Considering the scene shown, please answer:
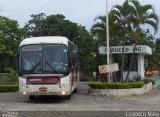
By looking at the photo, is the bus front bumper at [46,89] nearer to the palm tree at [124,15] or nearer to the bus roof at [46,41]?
the bus roof at [46,41]

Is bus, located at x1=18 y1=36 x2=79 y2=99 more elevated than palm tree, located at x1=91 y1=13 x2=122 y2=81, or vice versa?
palm tree, located at x1=91 y1=13 x2=122 y2=81

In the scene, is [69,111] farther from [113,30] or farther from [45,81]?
[113,30]

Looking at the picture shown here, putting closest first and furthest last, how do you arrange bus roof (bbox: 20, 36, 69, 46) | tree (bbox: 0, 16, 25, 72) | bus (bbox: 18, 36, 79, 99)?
bus (bbox: 18, 36, 79, 99) → bus roof (bbox: 20, 36, 69, 46) → tree (bbox: 0, 16, 25, 72)

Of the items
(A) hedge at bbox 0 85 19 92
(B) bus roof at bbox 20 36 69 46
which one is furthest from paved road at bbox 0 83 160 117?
(A) hedge at bbox 0 85 19 92

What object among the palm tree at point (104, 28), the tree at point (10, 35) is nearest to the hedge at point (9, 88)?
the palm tree at point (104, 28)

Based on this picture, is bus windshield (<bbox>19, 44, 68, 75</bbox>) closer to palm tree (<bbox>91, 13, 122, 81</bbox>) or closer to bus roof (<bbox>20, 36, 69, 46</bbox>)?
bus roof (<bbox>20, 36, 69, 46</bbox>)

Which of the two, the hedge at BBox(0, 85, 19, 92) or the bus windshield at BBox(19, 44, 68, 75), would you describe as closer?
the bus windshield at BBox(19, 44, 68, 75)

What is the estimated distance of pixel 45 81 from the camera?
2120 centimetres

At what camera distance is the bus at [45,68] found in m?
21.2

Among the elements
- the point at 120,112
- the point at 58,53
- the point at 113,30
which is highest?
the point at 113,30

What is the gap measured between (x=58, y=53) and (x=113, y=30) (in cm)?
988

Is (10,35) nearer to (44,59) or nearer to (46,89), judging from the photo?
(44,59)

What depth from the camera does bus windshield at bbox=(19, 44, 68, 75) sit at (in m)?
21.4

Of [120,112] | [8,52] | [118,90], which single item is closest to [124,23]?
[118,90]
